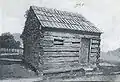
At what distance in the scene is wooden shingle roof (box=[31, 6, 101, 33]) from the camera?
1722cm

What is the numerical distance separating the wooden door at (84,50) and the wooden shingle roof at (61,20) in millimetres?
1075

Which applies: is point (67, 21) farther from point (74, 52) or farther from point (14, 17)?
point (14, 17)

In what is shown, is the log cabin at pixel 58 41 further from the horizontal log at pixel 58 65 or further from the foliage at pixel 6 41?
the foliage at pixel 6 41

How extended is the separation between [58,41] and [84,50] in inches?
130

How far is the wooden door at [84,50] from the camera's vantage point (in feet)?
63.2

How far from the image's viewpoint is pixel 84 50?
1945 cm

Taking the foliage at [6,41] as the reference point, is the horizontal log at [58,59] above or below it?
below

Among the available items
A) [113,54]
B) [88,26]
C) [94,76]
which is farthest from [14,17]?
[94,76]

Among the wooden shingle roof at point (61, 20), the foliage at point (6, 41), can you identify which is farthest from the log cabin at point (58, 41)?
the foliage at point (6, 41)

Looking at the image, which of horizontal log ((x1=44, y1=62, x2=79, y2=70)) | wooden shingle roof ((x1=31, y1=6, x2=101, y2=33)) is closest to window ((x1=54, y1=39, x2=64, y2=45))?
wooden shingle roof ((x1=31, y1=6, x2=101, y2=33))

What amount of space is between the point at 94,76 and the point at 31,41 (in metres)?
6.32

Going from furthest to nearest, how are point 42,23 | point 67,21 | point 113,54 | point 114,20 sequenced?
point 114,20 → point 113,54 → point 67,21 → point 42,23

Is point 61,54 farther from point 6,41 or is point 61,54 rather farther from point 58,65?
point 6,41

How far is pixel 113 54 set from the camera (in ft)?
172
